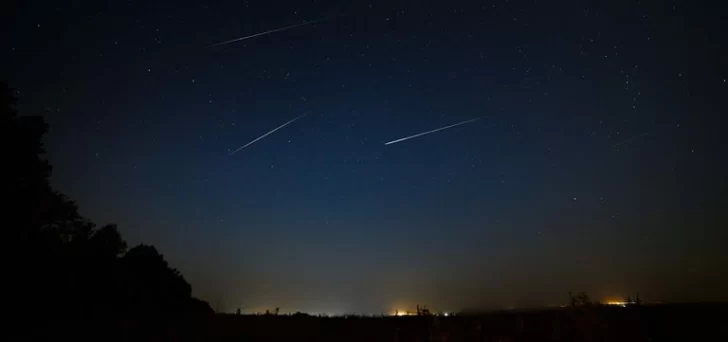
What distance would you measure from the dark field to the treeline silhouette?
127 cm

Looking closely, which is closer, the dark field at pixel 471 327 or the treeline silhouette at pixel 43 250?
the dark field at pixel 471 327

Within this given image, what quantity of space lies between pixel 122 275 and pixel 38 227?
5.58 meters

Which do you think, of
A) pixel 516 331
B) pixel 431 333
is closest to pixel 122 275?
pixel 431 333

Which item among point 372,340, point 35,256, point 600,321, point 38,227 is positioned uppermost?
point 38,227

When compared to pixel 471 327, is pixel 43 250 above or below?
above

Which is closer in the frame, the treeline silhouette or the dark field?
the dark field

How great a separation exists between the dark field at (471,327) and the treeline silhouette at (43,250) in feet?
4.16

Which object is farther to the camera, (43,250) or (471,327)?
(43,250)

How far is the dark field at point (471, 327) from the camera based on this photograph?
37.7 feet

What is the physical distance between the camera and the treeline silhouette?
1639cm

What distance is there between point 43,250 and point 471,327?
16.8 m

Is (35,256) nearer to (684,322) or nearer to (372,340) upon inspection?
(372,340)

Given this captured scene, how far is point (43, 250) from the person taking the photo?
58.1 feet

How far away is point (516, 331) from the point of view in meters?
12.9
